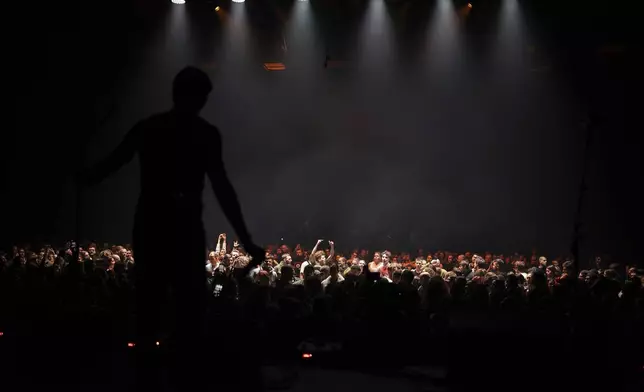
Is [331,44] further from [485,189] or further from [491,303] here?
[491,303]

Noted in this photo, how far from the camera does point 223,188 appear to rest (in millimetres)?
2816

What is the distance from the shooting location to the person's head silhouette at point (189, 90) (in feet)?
9.14

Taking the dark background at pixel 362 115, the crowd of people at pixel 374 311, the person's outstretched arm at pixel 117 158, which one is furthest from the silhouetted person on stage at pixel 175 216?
the dark background at pixel 362 115

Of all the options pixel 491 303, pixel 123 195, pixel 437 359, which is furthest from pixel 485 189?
pixel 437 359

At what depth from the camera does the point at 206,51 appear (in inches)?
643

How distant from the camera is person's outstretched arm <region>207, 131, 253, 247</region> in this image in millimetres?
2779

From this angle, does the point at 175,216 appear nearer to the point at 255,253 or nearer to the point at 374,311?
the point at 255,253

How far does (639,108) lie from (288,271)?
12136 mm

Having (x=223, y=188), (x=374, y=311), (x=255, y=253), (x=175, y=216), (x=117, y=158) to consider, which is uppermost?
(x=117, y=158)

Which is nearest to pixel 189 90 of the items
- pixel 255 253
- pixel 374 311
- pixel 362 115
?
pixel 255 253

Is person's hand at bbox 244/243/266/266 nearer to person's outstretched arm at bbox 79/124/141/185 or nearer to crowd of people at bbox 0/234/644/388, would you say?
person's outstretched arm at bbox 79/124/141/185

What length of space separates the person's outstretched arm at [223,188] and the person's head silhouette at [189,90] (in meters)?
0.17

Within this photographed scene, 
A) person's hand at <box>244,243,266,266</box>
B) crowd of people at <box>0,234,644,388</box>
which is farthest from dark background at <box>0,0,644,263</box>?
person's hand at <box>244,243,266,266</box>

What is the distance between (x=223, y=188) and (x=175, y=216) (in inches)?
9.7
